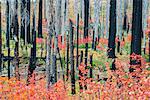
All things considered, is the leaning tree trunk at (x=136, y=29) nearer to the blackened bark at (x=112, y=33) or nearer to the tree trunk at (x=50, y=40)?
the tree trunk at (x=50, y=40)

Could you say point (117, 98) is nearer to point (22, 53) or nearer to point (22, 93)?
point (22, 93)

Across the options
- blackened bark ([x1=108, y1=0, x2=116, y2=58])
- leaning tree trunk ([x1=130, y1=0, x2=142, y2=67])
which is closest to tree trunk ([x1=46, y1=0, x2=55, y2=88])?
leaning tree trunk ([x1=130, y1=0, x2=142, y2=67])

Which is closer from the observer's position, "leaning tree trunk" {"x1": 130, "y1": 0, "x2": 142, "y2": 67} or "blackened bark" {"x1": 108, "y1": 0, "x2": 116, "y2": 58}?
"leaning tree trunk" {"x1": 130, "y1": 0, "x2": 142, "y2": 67}

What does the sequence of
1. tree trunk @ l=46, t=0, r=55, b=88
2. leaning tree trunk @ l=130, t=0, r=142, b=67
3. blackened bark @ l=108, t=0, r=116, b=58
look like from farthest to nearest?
1. blackened bark @ l=108, t=0, r=116, b=58
2. leaning tree trunk @ l=130, t=0, r=142, b=67
3. tree trunk @ l=46, t=0, r=55, b=88

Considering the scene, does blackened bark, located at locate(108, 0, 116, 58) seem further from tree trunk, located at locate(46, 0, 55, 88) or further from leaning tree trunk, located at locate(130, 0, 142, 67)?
tree trunk, located at locate(46, 0, 55, 88)

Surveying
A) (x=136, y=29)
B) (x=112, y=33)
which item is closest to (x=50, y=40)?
(x=136, y=29)

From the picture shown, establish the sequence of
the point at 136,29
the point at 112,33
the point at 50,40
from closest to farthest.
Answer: the point at 50,40
the point at 136,29
the point at 112,33

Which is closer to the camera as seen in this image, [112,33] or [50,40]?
[50,40]

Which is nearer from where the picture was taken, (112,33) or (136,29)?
(136,29)

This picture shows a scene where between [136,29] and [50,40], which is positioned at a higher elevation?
[136,29]

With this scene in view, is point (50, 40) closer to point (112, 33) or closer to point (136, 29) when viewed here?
point (136, 29)

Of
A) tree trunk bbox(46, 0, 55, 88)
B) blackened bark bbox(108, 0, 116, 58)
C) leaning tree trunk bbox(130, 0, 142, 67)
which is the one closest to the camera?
tree trunk bbox(46, 0, 55, 88)

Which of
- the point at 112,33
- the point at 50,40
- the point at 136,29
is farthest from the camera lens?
the point at 112,33

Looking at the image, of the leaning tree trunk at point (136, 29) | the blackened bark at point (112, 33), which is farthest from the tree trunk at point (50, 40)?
the blackened bark at point (112, 33)
